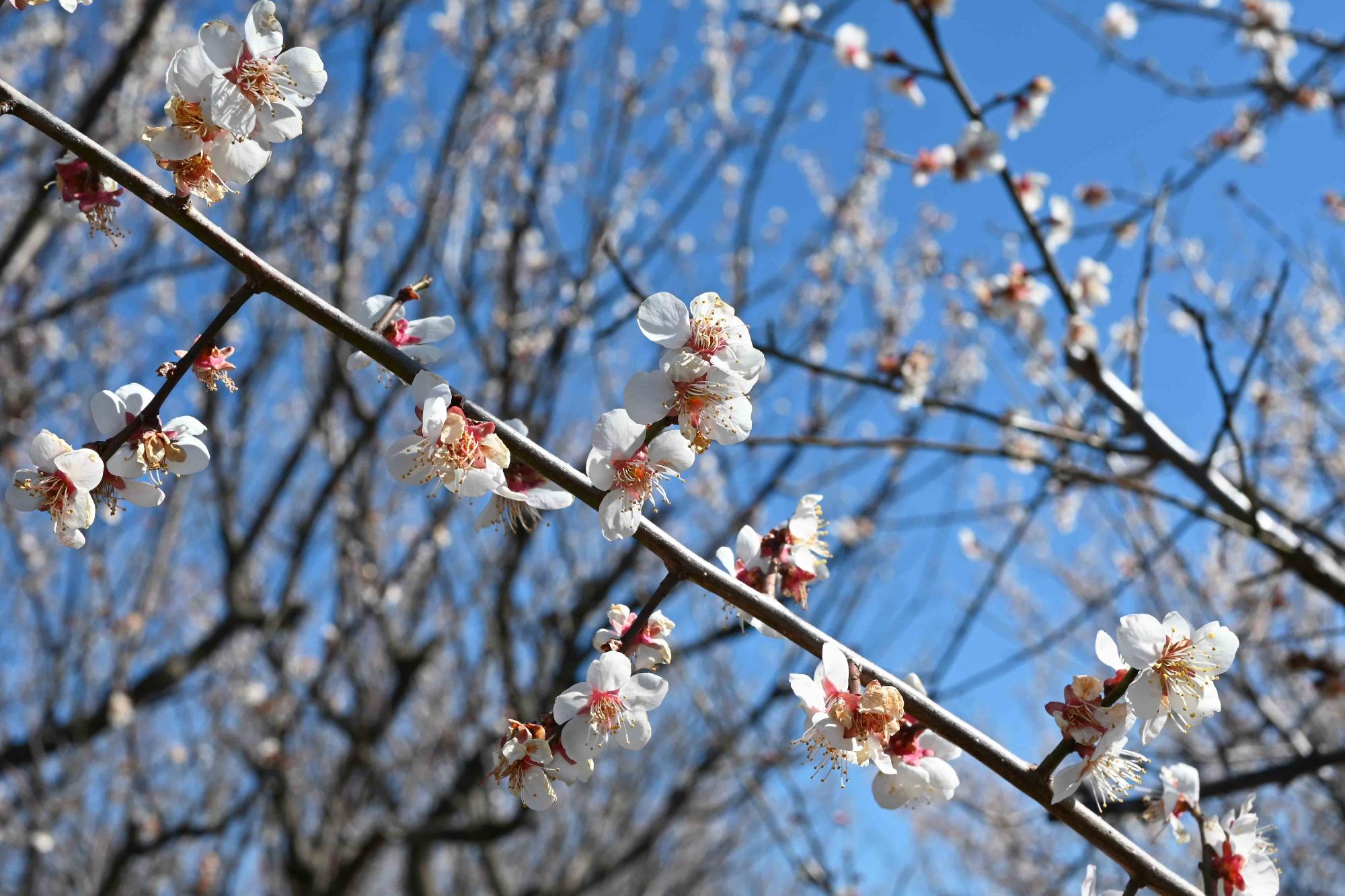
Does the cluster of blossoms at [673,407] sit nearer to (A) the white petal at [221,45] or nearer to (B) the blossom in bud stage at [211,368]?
(B) the blossom in bud stage at [211,368]

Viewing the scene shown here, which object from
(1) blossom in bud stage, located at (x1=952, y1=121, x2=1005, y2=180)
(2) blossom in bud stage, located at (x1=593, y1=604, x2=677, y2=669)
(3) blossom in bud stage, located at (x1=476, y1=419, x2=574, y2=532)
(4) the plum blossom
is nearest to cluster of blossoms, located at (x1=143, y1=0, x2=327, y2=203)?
(3) blossom in bud stage, located at (x1=476, y1=419, x2=574, y2=532)

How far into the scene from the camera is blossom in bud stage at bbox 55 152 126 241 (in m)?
1.34

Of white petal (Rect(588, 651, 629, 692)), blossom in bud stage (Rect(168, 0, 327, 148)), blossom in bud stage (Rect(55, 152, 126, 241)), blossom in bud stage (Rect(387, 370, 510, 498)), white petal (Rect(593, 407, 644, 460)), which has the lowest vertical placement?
white petal (Rect(588, 651, 629, 692))

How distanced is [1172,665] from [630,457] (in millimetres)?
798

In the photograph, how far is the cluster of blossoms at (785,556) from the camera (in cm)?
146

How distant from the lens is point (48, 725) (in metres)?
4.95

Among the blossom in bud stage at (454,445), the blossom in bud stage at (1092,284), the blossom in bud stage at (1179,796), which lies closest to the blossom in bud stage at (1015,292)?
the blossom in bud stage at (1092,284)

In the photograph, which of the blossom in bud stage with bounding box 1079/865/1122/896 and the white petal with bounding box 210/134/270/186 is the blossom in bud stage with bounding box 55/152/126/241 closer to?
the white petal with bounding box 210/134/270/186

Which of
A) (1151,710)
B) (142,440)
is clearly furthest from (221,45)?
(1151,710)

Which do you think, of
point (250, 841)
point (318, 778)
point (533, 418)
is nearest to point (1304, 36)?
point (533, 418)

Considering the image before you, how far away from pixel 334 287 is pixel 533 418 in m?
1.09

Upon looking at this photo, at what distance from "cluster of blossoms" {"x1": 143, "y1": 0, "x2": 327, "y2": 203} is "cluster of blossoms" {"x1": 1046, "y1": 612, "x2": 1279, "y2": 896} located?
1288 millimetres

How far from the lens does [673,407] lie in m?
1.23

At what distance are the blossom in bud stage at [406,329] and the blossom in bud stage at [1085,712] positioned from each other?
97cm
